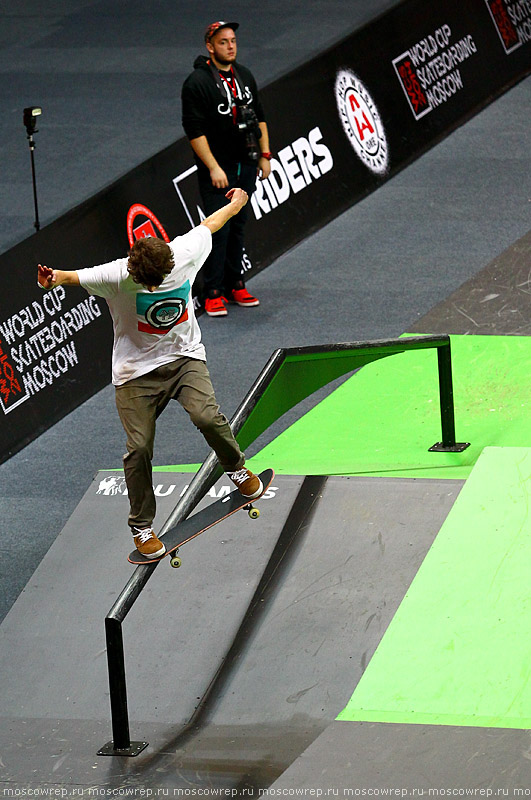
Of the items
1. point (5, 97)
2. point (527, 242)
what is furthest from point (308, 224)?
point (5, 97)

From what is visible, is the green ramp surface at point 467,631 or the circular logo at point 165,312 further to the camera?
the circular logo at point 165,312

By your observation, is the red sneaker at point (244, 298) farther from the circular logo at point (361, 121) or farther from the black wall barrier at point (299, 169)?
the circular logo at point (361, 121)

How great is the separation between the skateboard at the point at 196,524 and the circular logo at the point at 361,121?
6.58 m

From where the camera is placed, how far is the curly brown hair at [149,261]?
16.5 ft

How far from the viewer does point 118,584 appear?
6027mm

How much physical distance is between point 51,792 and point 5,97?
1106 cm

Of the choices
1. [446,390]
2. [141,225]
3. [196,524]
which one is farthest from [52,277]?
Result: [141,225]

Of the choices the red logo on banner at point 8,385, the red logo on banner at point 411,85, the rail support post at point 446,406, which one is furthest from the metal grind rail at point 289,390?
the red logo on banner at point 411,85

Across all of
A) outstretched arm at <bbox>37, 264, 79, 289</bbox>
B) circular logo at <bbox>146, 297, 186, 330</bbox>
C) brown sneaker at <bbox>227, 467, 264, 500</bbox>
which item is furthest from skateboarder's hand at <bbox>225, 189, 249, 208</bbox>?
brown sneaker at <bbox>227, 467, 264, 500</bbox>

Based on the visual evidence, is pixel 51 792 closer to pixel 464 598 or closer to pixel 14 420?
pixel 464 598

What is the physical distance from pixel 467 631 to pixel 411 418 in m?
2.88

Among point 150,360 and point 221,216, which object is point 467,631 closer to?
point 150,360

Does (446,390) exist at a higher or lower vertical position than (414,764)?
lower

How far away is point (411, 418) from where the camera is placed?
25.5 ft
